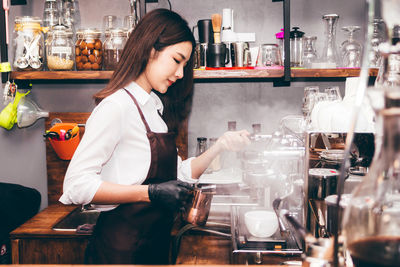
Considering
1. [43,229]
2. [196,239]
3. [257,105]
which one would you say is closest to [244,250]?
[196,239]

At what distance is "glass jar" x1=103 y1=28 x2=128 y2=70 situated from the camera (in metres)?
1.93

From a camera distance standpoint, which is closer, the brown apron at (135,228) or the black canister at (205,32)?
the brown apron at (135,228)

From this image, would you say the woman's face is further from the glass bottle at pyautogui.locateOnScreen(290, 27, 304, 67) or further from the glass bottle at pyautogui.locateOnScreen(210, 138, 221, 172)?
the glass bottle at pyautogui.locateOnScreen(210, 138, 221, 172)

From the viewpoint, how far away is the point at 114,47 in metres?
1.93

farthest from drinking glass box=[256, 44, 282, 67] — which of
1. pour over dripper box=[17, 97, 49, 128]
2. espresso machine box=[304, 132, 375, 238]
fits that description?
pour over dripper box=[17, 97, 49, 128]

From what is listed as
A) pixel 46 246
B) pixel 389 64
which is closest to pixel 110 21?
pixel 46 246

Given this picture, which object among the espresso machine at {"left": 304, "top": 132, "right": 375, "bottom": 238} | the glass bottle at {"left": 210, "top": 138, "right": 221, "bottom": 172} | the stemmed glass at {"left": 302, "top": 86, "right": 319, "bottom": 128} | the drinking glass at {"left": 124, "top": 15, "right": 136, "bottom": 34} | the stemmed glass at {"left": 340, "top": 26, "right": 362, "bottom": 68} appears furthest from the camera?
the glass bottle at {"left": 210, "top": 138, "right": 221, "bottom": 172}

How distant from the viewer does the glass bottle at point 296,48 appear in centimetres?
191

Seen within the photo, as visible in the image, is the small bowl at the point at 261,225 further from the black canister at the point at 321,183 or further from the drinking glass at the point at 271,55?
the drinking glass at the point at 271,55

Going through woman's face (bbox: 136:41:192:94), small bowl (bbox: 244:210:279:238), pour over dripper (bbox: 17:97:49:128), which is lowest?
small bowl (bbox: 244:210:279:238)

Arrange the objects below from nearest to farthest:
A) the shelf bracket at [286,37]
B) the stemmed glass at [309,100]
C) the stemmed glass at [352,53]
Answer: the stemmed glass at [309,100] → the shelf bracket at [286,37] → the stemmed glass at [352,53]

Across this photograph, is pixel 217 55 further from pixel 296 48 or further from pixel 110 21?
pixel 110 21

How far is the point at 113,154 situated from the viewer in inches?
51.6

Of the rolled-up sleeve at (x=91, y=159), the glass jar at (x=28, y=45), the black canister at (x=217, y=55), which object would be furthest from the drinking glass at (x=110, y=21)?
the rolled-up sleeve at (x=91, y=159)
